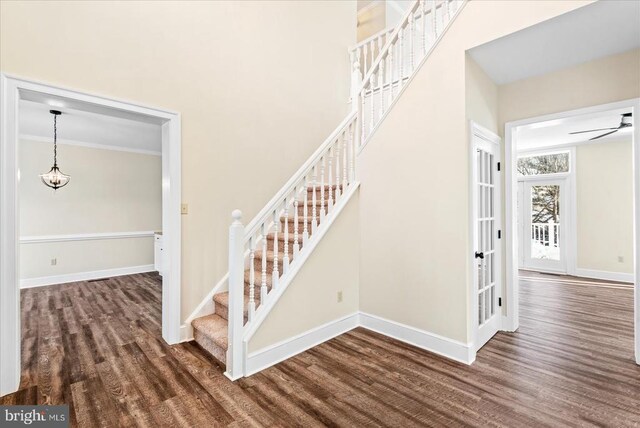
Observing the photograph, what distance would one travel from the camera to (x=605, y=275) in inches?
219

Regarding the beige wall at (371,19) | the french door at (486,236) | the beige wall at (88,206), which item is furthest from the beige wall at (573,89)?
the beige wall at (88,206)

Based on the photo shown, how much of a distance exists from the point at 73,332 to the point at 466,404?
3.86 metres

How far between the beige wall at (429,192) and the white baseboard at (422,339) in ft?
0.19

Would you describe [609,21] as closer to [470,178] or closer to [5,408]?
[470,178]

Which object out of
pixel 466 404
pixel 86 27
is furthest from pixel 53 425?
pixel 86 27

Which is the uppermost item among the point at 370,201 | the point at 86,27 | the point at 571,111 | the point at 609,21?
the point at 86,27

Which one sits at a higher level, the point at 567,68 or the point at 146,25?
the point at 146,25

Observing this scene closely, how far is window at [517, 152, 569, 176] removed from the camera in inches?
240

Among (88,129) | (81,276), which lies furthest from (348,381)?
(81,276)

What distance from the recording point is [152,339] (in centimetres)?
302

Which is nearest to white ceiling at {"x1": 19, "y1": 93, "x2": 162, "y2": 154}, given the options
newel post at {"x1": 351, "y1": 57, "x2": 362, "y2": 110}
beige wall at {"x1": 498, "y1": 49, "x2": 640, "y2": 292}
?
newel post at {"x1": 351, "y1": 57, "x2": 362, "y2": 110}

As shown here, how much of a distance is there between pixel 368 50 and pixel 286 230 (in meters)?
3.59

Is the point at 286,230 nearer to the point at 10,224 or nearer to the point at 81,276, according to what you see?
the point at 10,224

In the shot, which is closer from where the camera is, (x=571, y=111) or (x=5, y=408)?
(x=5, y=408)
